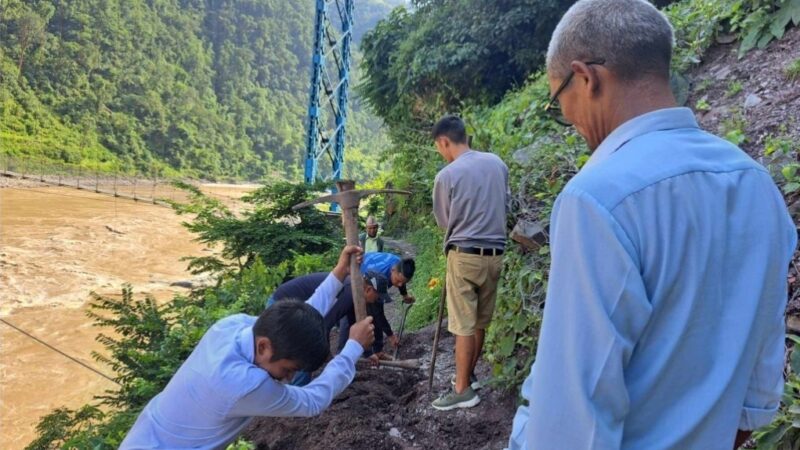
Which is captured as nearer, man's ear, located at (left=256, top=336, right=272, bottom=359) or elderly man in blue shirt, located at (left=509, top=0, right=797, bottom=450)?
elderly man in blue shirt, located at (left=509, top=0, right=797, bottom=450)

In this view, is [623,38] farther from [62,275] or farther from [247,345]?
[62,275]

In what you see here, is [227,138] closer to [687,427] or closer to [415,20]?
[415,20]

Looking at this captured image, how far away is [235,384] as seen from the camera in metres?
2.02

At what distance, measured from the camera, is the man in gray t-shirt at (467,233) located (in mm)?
3379

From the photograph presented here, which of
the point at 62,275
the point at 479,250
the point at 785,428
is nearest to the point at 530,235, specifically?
the point at 479,250

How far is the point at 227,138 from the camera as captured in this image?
184 ft

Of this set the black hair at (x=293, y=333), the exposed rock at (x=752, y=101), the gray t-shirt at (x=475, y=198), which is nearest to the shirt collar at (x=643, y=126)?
the black hair at (x=293, y=333)

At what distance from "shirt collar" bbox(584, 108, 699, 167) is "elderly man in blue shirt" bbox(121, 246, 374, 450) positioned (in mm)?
1440

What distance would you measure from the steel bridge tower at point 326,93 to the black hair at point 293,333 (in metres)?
9.70

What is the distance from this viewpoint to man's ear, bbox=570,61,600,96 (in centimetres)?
98

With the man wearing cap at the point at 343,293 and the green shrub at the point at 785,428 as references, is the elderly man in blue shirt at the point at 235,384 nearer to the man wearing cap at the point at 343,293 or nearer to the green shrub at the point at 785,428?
the green shrub at the point at 785,428

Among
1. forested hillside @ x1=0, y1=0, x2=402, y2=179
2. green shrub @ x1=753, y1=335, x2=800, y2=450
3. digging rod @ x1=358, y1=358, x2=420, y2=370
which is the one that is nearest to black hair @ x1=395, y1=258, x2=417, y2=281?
digging rod @ x1=358, y1=358, x2=420, y2=370

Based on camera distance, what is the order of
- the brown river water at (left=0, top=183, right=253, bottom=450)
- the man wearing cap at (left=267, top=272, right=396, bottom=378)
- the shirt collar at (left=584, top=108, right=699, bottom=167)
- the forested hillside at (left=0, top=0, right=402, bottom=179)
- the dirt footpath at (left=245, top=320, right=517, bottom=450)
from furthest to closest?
the forested hillside at (left=0, top=0, right=402, bottom=179) → the brown river water at (left=0, top=183, right=253, bottom=450) → the man wearing cap at (left=267, top=272, right=396, bottom=378) → the dirt footpath at (left=245, top=320, right=517, bottom=450) → the shirt collar at (left=584, top=108, right=699, bottom=167)

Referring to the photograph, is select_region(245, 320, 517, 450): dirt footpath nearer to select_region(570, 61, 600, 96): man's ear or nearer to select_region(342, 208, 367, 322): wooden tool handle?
select_region(342, 208, 367, 322): wooden tool handle
